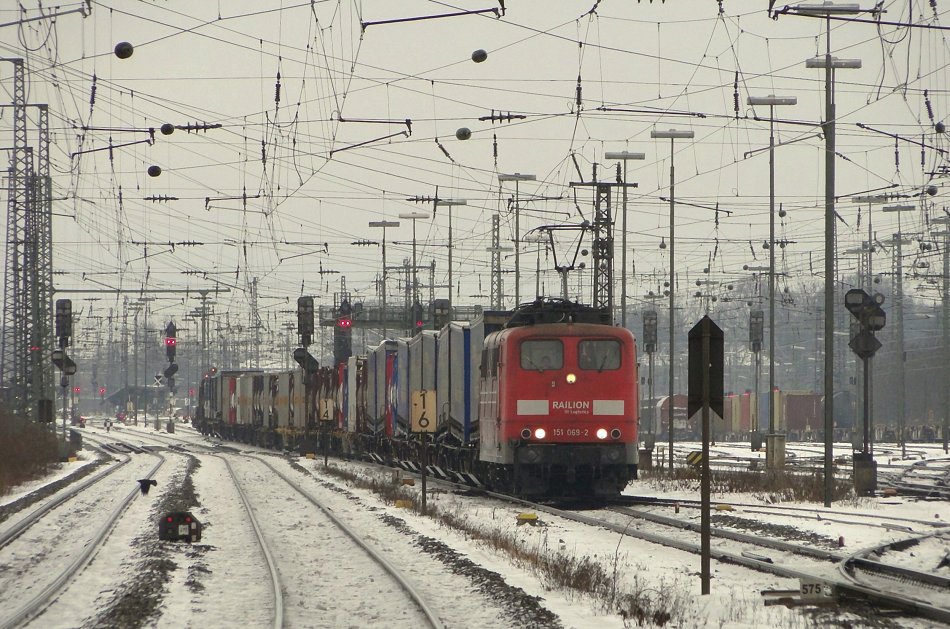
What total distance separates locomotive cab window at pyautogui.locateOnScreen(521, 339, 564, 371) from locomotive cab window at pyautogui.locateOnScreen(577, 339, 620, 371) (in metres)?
0.40

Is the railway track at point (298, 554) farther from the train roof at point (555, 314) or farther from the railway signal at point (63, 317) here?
the railway signal at point (63, 317)

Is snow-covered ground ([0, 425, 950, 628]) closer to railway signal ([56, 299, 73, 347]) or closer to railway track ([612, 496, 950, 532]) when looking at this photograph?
railway track ([612, 496, 950, 532])

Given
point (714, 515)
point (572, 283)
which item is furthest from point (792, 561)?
point (572, 283)

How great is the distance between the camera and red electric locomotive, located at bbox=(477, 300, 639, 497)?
2303 cm

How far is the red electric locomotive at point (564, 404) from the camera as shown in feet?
75.6

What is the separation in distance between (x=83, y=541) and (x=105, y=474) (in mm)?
19356

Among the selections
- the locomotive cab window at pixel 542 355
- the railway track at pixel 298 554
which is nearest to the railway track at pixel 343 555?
the railway track at pixel 298 554

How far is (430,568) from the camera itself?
592 inches

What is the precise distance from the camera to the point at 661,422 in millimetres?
83250

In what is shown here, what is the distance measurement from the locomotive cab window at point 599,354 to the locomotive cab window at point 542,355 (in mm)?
404

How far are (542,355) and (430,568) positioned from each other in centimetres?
885

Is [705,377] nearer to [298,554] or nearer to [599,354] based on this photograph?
[298,554]

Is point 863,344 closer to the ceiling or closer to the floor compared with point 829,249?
closer to the floor

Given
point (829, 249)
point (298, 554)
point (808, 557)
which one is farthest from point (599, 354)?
point (298, 554)
